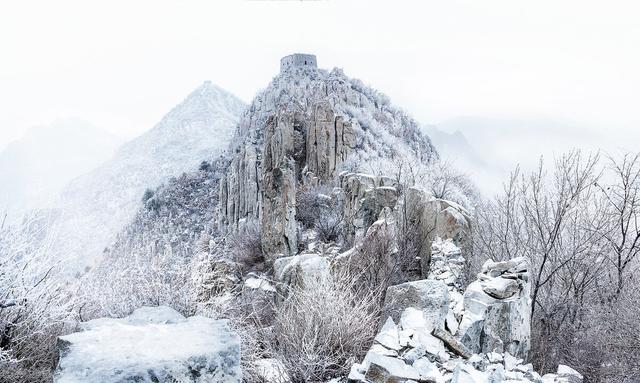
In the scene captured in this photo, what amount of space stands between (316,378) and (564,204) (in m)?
5.27

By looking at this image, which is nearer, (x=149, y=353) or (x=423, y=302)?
(x=149, y=353)

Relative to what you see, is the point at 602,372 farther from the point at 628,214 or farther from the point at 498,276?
the point at 628,214

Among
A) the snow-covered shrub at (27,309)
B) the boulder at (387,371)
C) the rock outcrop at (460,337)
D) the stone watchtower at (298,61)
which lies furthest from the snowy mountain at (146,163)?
the boulder at (387,371)

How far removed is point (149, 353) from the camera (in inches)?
120

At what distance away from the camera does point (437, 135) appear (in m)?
55.8

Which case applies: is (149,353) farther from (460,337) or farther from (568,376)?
(568,376)

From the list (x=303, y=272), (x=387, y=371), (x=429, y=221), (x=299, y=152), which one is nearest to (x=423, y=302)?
(x=387, y=371)

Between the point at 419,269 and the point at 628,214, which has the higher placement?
the point at 628,214

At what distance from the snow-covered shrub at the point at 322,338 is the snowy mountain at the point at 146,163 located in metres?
46.3

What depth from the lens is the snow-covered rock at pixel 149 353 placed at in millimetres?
2852

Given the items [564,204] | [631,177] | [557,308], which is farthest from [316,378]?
[631,177]

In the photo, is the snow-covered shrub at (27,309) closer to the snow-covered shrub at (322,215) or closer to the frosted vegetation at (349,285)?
the frosted vegetation at (349,285)

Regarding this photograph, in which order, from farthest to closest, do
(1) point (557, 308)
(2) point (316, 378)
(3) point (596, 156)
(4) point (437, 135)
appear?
(4) point (437, 135)
(3) point (596, 156)
(1) point (557, 308)
(2) point (316, 378)

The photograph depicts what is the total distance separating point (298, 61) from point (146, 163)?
1191 inches
